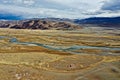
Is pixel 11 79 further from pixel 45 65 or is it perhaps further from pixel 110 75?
pixel 110 75

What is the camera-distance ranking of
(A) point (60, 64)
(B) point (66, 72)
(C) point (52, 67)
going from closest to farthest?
1. (B) point (66, 72)
2. (C) point (52, 67)
3. (A) point (60, 64)

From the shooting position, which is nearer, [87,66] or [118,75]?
[118,75]

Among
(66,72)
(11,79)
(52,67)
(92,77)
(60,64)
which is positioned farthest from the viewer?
Result: (60,64)

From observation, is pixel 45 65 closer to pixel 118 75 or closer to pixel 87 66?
pixel 87 66

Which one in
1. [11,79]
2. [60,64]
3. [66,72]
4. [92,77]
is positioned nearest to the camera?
[11,79]

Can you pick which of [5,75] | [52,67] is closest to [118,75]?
[52,67]

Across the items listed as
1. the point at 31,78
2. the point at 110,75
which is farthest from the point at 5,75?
the point at 110,75

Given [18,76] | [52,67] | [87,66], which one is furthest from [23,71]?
[87,66]

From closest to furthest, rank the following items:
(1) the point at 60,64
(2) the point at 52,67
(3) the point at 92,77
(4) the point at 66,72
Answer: (3) the point at 92,77 < (4) the point at 66,72 < (2) the point at 52,67 < (1) the point at 60,64

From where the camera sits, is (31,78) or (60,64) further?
(60,64)
